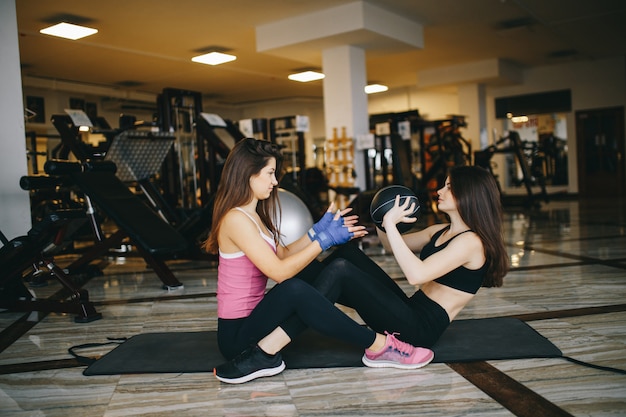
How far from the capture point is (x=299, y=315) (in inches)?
83.1

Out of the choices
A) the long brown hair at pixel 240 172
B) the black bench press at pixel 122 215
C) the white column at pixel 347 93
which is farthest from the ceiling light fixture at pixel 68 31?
the long brown hair at pixel 240 172

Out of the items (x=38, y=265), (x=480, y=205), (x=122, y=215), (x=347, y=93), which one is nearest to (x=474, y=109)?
(x=347, y=93)

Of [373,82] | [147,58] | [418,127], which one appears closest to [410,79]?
[373,82]

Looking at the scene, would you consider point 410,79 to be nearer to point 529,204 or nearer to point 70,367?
point 529,204

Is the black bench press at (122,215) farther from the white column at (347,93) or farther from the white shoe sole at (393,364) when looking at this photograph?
the white column at (347,93)

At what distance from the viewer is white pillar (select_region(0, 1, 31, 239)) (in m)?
4.44

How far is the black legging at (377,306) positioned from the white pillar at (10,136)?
10.7 feet

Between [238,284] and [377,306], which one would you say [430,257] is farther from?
[238,284]

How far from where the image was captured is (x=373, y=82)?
45.6ft

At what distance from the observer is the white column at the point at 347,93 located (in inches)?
325

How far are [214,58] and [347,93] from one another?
3028mm

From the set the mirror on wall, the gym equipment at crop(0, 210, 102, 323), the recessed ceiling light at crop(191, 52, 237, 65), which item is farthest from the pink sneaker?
the mirror on wall

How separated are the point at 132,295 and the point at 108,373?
6.34 feet

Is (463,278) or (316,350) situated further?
(316,350)
